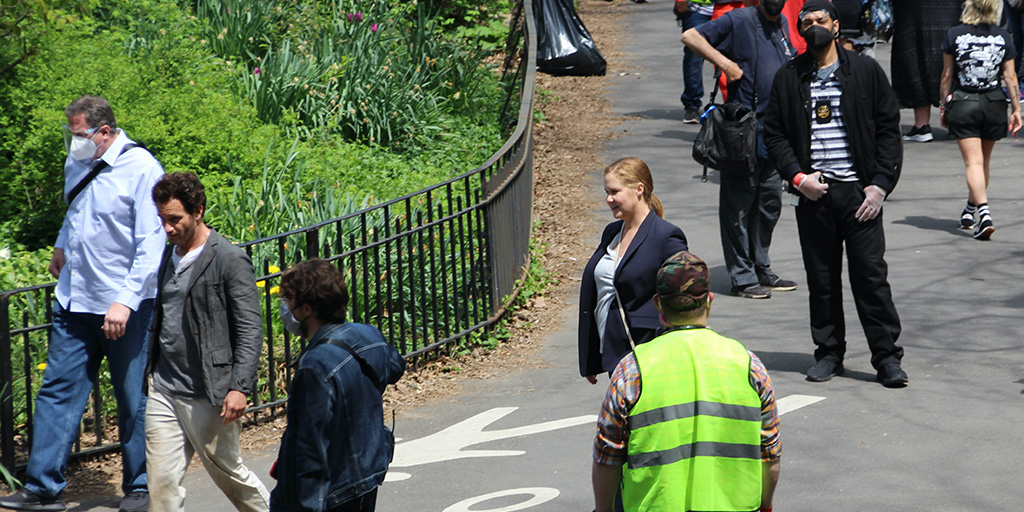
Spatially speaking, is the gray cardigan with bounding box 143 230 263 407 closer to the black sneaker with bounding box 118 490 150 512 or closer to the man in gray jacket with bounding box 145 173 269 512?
the man in gray jacket with bounding box 145 173 269 512

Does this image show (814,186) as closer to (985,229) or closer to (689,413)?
(689,413)

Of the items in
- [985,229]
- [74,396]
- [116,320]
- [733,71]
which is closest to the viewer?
[116,320]

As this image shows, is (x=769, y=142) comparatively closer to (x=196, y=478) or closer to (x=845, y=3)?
(x=196, y=478)

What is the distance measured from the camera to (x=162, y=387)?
185 inches

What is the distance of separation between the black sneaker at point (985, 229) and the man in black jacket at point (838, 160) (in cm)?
328

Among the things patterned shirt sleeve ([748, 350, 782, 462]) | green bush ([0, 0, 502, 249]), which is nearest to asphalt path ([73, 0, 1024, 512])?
patterned shirt sleeve ([748, 350, 782, 462])

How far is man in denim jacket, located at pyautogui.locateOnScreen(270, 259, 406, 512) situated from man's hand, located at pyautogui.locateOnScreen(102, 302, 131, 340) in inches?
61.1

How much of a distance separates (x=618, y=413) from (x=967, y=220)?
7.44 meters

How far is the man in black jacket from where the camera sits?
6.26m

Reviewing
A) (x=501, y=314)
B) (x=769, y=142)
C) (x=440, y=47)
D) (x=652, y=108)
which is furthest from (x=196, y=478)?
(x=652, y=108)

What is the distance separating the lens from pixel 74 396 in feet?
17.7

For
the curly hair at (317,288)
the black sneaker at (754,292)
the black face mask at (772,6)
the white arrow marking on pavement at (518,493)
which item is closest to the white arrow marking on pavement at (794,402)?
the white arrow marking on pavement at (518,493)

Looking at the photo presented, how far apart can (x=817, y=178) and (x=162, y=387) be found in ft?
12.0

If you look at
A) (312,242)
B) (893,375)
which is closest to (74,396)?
(312,242)
